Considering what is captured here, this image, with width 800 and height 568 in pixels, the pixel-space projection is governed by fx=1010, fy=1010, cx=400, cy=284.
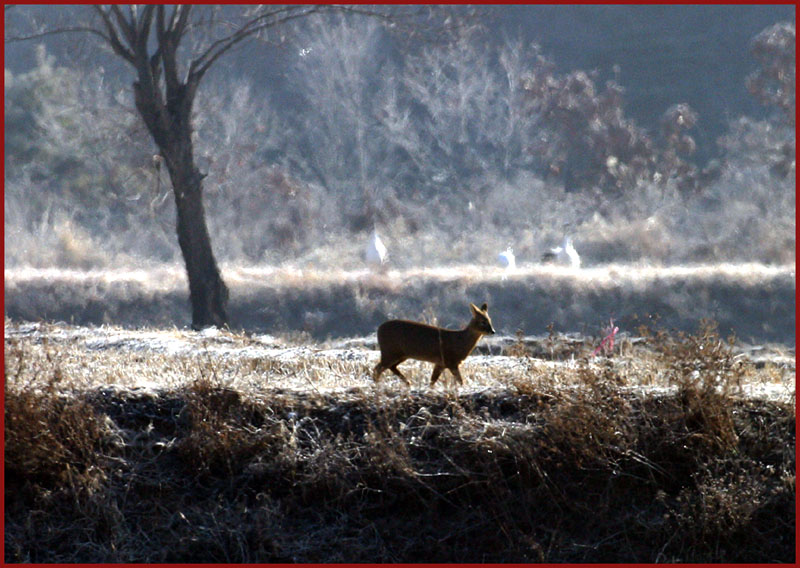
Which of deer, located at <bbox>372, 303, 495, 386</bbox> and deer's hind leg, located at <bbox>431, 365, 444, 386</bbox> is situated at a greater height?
deer, located at <bbox>372, 303, 495, 386</bbox>

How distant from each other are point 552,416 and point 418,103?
116 ft

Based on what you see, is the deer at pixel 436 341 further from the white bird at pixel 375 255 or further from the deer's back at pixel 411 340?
the white bird at pixel 375 255

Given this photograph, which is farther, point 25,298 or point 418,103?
point 418,103

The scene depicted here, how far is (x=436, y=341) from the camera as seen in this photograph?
6289 millimetres

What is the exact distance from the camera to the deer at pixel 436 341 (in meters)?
6.30

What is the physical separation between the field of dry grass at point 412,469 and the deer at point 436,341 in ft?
0.74

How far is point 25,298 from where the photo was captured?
2019 cm

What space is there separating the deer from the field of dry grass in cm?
22

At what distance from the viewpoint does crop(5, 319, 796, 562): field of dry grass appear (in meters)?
5.52

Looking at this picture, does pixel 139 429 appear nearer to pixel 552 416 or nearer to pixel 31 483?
pixel 31 483

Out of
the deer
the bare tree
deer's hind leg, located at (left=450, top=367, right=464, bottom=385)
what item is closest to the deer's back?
the deer

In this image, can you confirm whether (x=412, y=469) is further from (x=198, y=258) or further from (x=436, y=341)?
(x=198, y=258)

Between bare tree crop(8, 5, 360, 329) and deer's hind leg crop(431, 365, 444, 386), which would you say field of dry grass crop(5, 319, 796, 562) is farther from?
bare tree crop(8, 5, 360, 329)

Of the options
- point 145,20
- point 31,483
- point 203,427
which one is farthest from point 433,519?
point 145,20
